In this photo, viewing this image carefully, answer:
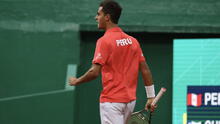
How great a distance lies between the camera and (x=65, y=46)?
1084 centimetres

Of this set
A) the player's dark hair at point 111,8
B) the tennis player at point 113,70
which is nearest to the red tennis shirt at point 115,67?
the tennis player at point 113,70

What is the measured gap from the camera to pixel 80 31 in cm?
1084

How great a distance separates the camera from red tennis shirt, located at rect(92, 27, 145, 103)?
600cm

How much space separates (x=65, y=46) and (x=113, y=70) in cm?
490

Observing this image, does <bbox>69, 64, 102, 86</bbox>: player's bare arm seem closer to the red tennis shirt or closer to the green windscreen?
the red tennis shirt

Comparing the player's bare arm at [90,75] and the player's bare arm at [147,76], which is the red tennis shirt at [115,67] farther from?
the player's bare arm at [147,76]

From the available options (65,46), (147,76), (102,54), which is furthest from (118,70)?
(65,46)

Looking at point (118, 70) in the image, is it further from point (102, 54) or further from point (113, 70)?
point (102, 54)

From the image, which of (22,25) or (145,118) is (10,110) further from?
Result: (145,118)

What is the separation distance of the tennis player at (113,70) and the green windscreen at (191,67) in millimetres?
4659

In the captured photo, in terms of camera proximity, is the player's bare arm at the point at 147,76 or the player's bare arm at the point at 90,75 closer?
the player's bare arm at the point at 90,75

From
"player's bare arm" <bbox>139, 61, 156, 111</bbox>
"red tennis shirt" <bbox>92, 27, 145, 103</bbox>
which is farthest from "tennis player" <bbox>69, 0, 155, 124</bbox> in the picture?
"player's bare arm" <bbox>139, 61, 156, 111</bbox>

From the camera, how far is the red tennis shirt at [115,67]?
19.7 ft

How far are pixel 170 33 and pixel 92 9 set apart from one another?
1.41 metres
